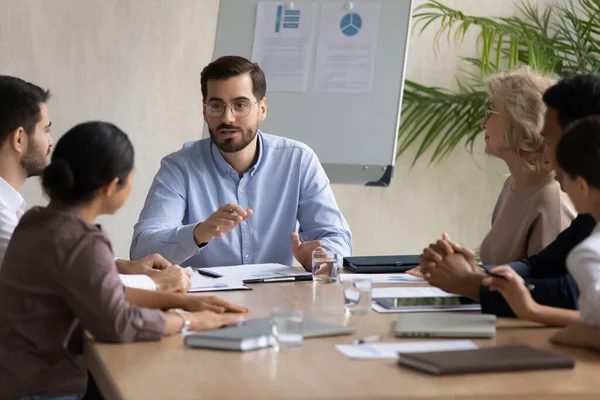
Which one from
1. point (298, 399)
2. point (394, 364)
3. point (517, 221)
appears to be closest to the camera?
point (298, 399)

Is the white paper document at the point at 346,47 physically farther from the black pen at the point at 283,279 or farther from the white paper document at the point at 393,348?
the white paper document at the point at 393,348

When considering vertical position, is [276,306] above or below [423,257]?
below

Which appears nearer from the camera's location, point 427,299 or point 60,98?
point 427,299

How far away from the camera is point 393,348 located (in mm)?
1826

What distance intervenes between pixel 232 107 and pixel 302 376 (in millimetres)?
1856

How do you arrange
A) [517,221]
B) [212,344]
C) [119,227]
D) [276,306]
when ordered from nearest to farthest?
[212,344]
[276,306]
[517,221]
[119,227]

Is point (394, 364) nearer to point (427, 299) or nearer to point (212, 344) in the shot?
point (212, 344)

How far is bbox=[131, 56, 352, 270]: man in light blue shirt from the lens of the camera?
3.28 m

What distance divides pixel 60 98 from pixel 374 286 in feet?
8.02

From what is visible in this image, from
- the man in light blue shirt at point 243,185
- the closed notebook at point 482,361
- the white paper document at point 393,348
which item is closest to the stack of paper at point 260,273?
the man in light blue shirt at point 243,185

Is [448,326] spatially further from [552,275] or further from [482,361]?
[552,275]

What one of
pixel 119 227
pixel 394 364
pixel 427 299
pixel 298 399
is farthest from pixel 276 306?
pixel 119 227

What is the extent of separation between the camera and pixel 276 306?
232cm

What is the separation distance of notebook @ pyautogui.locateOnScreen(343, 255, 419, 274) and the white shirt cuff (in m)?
0.75
